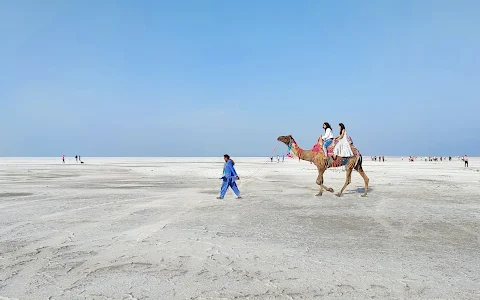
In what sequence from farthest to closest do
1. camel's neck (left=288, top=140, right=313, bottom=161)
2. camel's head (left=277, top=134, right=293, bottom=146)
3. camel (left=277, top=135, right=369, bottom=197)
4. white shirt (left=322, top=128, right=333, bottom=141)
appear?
camel's head (left=277, top=134, right=293, bottom=146) → camel's neck (left=288, top=140, right=313, bottom=161) → camel (left=277, top=135, right=369, bottom=197) → white shirt (left=322, top=128, right=333, bottom=141)

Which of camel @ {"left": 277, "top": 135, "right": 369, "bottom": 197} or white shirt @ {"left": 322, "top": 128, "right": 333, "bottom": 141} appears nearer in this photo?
white shirt @ {"left": 322, "top": 128, "right": 333, "bottom": 141}

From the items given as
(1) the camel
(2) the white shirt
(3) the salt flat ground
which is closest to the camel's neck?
(1) the camel

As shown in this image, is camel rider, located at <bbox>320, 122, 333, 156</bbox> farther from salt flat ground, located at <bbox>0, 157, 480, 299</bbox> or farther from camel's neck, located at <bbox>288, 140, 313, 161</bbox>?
salt flat ground, located at <bbox>0, 157, 480, 299</bbox>

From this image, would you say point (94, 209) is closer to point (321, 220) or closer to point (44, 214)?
point (44, 214)

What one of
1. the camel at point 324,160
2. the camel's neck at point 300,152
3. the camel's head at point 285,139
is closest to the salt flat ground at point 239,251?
the camel at point 324,160

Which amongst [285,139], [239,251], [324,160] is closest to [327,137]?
[324,160]

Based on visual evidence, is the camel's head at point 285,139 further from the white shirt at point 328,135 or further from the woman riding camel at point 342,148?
the woman riding camel at point 342,148

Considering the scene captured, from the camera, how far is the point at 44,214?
32.7 feet

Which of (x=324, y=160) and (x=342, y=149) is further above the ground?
(x=342, y=149)

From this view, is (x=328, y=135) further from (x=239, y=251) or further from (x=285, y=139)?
(x=239, y=251)

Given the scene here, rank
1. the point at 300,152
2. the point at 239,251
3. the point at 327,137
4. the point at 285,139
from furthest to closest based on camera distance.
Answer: the point at 285,139
the point at 300,152
the point at 327,137
the point at 239,251

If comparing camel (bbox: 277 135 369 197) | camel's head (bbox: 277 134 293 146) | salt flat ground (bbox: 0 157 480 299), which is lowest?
salt flat ground (bbox: 0 157 480 299)

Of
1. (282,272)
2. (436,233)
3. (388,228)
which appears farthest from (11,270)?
(436,233)

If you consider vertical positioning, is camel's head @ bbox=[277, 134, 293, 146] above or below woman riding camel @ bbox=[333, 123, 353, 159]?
above
